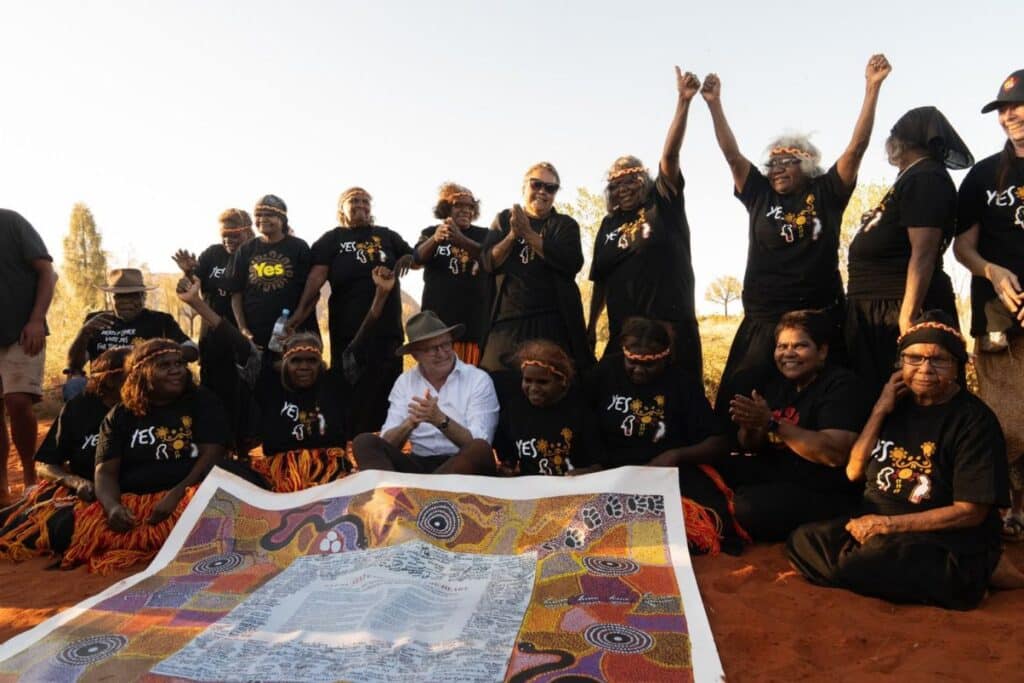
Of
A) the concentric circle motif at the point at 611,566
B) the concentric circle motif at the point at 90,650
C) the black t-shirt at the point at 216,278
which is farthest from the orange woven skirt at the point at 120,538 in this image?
the concentric circle motif at the point at 611,566

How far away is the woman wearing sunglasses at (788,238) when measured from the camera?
4.43 metres

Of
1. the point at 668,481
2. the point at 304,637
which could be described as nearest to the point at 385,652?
the point at 304,637

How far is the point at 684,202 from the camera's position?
506 cm

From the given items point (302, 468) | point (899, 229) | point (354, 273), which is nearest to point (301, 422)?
point (302, 468)

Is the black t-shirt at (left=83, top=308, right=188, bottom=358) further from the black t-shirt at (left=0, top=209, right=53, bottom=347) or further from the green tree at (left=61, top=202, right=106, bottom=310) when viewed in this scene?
the green tree at (left=61, top=202, right=106, bottom=310)

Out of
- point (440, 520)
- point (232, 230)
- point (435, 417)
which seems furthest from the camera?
point (232, 230)

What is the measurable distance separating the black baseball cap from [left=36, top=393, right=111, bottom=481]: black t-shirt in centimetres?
518

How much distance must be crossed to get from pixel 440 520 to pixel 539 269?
202cm

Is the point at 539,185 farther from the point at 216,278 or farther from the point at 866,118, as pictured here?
the point at 216,278

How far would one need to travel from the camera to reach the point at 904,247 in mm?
4270

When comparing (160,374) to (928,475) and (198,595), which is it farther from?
(928,475)

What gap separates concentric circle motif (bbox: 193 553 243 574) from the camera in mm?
3521

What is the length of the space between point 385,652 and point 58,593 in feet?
6.64

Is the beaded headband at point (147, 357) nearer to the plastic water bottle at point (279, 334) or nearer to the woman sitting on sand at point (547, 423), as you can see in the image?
the plastic water bottle at point (279, 334)
